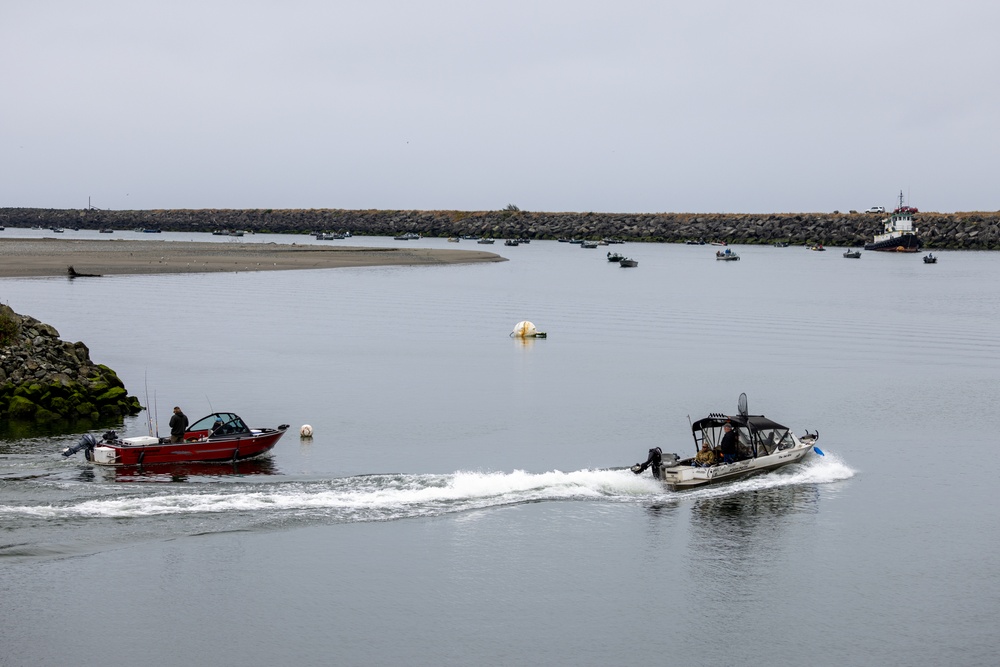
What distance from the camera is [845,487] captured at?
119ft

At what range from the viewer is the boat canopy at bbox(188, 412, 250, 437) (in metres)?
36.8

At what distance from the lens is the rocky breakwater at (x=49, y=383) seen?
42344mm

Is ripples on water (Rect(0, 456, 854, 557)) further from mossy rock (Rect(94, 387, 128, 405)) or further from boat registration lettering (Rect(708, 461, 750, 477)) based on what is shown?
mossy rock (Rect(94, 387, 128, 405))

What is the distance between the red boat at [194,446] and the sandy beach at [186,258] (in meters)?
81.5

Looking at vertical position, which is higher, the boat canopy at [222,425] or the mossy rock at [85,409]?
the boat canopy at [222,425]

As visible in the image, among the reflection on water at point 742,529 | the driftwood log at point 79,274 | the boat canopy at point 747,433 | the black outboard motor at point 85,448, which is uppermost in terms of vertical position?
the driftwood log at point 79,274

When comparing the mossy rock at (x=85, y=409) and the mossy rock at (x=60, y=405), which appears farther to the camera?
the mossy rock at (x=85, y=409)

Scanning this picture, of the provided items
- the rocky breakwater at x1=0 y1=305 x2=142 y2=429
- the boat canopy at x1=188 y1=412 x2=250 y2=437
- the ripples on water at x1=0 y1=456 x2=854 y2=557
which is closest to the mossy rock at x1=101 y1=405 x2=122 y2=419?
the rocky breakwater at x1=0 y1=305 x2=142 y2=429

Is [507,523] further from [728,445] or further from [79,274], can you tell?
[79,274]

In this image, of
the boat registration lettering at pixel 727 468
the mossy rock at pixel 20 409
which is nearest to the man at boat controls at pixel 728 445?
the boat registration lettering at pixel 727 468

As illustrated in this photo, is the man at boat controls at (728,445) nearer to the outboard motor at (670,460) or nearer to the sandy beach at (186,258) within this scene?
the outboard motor at (670,460)

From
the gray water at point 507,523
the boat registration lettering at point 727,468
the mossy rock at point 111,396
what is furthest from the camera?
the mossy rock at point 111,396

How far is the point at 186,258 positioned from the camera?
139875 mm

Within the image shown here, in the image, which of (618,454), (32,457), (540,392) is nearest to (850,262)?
(540,392)
